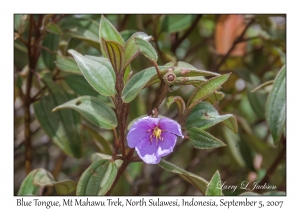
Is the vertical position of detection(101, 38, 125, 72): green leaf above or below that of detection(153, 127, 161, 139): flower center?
above

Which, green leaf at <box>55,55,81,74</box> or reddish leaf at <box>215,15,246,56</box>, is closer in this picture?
green leaf at <box>55,55,81,74</box>

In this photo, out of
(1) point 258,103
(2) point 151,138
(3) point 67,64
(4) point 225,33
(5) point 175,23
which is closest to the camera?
(2) point 151,138

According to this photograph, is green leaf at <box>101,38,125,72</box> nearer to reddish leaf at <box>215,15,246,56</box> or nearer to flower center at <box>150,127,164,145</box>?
flower center at <box>150,127,164,145</box>

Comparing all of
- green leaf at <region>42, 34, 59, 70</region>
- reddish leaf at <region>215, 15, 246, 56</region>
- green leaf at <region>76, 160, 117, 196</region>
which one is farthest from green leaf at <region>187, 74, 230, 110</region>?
reddish leaf at <region>215, 15, 246, 56</region>

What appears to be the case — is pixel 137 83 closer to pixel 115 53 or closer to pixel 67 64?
pixel 115 53

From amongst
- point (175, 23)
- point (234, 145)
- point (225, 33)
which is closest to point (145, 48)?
point (175, 23)
